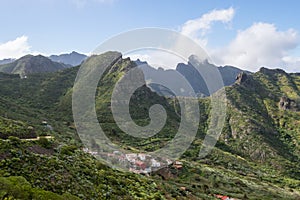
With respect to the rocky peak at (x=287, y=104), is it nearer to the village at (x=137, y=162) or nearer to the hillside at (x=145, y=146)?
the hillside at (x=145, y=146)

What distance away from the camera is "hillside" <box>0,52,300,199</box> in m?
18.8

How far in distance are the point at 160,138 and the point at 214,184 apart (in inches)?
1776

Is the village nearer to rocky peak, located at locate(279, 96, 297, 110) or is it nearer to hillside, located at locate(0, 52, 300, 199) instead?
hillside, located at locate(0, 52, 300, 199)

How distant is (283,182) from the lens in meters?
79.9

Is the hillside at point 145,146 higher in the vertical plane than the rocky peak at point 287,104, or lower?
lower

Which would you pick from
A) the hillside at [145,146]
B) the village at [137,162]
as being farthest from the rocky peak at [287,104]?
the village at [137,162]

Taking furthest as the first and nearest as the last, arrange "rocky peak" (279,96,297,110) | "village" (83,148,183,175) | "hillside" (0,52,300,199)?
"rocky peak" (279,96,297,110)
"village" (83,148,183,175)
"hillside" (0,52,300,199)

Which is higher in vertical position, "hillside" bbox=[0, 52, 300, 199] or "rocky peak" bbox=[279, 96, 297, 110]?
"rocky peak" bbox=[279, 96, 297, 110]

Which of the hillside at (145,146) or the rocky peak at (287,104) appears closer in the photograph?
the hillside at (145,146)

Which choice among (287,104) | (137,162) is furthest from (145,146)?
(287,104)

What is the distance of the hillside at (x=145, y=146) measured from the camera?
61.7ft

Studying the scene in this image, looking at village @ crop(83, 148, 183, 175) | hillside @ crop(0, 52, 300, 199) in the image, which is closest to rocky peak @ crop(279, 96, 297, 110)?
hillside @ crop(0, 52, 300, 199)

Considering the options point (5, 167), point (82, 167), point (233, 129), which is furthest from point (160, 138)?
point (5, 167)

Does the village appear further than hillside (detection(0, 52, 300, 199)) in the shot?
Yes
